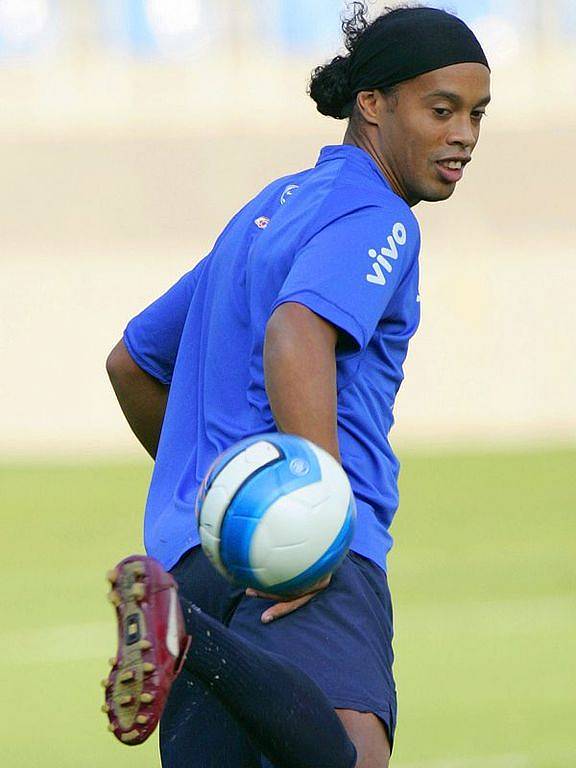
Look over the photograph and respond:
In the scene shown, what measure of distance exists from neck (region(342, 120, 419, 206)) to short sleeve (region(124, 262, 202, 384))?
579 millimetres

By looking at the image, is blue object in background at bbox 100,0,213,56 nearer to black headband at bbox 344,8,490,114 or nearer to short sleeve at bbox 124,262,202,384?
short sleeve at bbox 124,262,202,384

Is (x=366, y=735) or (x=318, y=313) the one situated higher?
(x=318, y=313)

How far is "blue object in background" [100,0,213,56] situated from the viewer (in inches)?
810

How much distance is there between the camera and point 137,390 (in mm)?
4480

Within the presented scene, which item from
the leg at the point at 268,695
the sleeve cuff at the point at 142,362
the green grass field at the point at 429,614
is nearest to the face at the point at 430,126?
the sleeve cuff at the point at 142,362

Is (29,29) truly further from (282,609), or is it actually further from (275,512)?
(275,512)

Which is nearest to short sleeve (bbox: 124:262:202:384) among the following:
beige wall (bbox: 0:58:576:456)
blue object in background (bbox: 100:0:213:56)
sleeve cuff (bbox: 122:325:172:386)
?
sleeve cuff (bbox: 122:325:172:386)

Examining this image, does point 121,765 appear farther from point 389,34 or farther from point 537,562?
point 537,562

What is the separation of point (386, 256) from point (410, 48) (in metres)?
0.56

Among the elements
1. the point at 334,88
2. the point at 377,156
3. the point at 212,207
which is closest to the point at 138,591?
the point at 377,156

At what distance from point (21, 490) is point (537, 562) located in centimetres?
604

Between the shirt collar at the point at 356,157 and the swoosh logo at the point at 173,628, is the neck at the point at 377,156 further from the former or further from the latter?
the swoosh logo at the point at 173,628

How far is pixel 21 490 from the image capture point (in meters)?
15.1

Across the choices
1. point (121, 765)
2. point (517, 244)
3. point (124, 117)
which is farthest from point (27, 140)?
point (121, 765)
